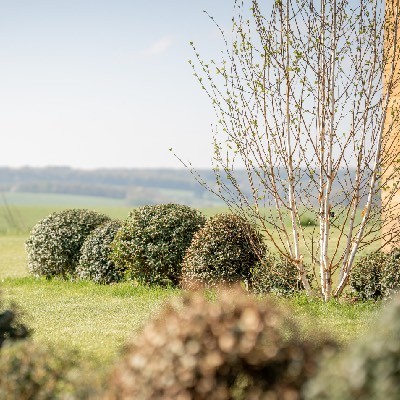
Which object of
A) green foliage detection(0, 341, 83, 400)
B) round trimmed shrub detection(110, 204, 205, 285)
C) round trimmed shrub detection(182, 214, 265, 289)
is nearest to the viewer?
green foliage detection(0, 341, 83, 400)

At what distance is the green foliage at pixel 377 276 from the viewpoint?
428 inches

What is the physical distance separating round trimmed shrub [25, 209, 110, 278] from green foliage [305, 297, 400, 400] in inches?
460

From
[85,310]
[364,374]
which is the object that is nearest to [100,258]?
[85,310]

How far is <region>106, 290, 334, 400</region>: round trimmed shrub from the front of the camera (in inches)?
148

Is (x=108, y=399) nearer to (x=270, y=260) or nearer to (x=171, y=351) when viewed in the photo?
(x=171, y=351)

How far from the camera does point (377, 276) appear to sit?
1134 cm

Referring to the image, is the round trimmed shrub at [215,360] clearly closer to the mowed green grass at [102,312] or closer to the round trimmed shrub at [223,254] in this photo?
the mowed green grass at [102,312]

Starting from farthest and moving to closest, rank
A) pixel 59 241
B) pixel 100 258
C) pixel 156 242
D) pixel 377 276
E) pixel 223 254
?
pixel 59 241 < pixel 100 258 < pixel 156 242 < pixel 223 254 < pixel 377 276

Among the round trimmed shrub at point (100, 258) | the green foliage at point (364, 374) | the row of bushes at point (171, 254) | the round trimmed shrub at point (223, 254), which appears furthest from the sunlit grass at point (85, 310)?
the green foliage at point (364, 374)

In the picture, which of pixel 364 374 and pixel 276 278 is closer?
pixel 364 374

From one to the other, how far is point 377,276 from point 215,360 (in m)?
8.10

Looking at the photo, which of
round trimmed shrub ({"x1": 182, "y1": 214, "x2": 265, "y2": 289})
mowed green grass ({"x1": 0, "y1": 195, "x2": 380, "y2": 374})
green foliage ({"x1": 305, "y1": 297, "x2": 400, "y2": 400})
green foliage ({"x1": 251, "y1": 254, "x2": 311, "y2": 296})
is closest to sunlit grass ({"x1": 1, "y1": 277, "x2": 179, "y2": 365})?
mowed green grass ({"x1": 0, "y1": 195, "x2": 380, "y2": 374})

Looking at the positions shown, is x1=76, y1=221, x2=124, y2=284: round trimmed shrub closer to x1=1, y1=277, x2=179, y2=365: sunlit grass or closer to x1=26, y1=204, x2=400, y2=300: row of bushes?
x1=26, y1=204, x2=400, y2=300: row of bushes

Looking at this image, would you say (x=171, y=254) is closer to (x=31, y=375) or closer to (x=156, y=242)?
(x=156, y=242)
